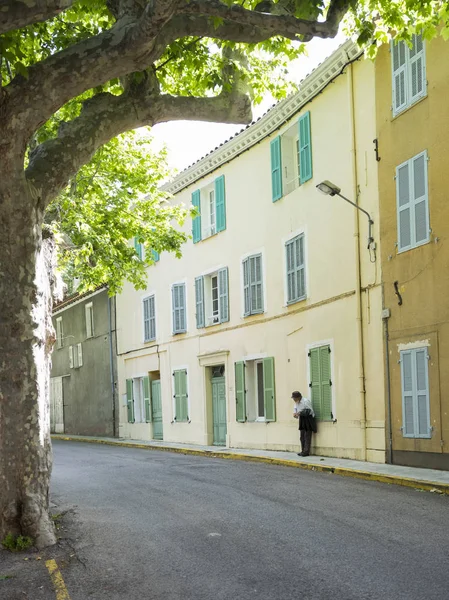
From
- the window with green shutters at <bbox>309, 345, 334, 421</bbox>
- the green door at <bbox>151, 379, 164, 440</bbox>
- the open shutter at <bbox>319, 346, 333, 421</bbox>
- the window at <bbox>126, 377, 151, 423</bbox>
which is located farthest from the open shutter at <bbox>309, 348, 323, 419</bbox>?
the window at <bbox>126, 377, 151, 423</bbox>

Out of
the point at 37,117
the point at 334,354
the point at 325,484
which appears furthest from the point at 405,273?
the point at 37,117

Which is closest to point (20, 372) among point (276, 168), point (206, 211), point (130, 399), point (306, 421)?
point (306, 421)

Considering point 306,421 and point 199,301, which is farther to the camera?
point 199,301

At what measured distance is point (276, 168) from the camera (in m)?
19.6

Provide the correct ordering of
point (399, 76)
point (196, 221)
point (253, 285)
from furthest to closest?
point (196, 221) < point (253, 285) < point (399, 76)

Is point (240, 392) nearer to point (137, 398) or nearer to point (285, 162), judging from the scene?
point (285, 162)

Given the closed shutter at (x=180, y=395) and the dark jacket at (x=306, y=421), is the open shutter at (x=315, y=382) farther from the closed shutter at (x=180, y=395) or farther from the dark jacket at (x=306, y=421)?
the closed shutter at (x=180, y=395)

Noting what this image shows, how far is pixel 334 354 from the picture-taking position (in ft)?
55.4

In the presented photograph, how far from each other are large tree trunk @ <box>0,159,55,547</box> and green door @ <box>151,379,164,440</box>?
19.1m

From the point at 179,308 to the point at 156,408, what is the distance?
13.7 feet

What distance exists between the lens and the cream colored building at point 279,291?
16.0 meters

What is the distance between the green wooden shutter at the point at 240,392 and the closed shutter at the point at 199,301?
9.06 ft

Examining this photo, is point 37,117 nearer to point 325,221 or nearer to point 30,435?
point 30,435

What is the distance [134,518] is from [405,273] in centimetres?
750
